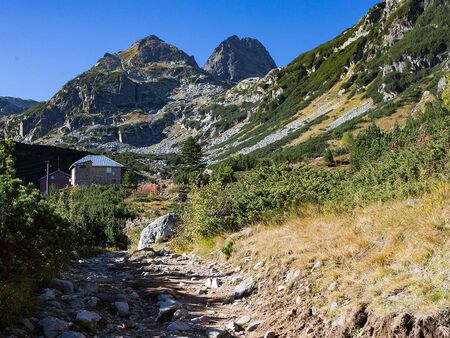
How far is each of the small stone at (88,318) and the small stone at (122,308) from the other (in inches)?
26.0

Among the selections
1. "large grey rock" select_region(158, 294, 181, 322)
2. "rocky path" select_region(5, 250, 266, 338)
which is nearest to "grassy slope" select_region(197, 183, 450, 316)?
"rocky path" select_region(5, 250, 266, 338)

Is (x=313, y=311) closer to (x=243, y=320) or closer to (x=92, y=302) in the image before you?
(x=243, y=320)

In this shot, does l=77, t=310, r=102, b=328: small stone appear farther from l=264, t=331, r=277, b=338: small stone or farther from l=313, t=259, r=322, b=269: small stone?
l=313, t=259, r=322, b=269: small stone

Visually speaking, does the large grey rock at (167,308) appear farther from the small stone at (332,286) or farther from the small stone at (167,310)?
the small stone at (332,286)

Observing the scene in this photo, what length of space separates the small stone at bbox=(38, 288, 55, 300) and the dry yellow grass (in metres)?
3.79

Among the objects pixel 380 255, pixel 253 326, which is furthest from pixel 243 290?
pixel 380 255

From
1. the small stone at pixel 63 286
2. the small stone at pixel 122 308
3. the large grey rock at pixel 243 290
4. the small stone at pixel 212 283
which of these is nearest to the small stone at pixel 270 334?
the large grey rock at pixel 243 290

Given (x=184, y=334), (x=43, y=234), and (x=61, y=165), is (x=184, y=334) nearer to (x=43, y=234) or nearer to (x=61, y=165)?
(x=43, y=234)

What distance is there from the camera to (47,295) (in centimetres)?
689

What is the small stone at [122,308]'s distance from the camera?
22.1 ft

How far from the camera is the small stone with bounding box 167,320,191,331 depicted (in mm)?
6073

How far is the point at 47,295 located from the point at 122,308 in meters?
1.21

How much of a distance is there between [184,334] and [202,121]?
16249cm

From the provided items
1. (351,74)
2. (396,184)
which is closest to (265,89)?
(351,74)
